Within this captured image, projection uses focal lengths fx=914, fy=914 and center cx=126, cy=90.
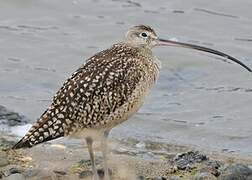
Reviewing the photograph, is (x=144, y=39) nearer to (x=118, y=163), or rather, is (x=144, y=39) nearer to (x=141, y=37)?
(x=141, y=37)

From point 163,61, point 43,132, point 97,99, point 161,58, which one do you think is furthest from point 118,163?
point 161,58

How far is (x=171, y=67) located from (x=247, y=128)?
9.20 feet

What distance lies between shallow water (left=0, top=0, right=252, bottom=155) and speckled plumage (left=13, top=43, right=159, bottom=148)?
99.4 inches

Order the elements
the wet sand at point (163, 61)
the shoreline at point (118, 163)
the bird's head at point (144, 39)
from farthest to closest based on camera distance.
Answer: the wet sand at point (163, 61), the bird's head at point (144, 39), the shoreline at point (118, 163)

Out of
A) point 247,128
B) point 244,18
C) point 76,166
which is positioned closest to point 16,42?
point 244,18

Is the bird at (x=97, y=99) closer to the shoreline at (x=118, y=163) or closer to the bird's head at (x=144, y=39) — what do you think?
the bird's head at (x=144, y=39)

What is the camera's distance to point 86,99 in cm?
777

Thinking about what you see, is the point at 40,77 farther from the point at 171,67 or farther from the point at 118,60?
the point at 118,60

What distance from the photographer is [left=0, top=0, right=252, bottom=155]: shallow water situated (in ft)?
36.9

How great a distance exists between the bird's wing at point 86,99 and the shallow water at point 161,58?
8.79 feet

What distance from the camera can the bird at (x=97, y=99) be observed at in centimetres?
774

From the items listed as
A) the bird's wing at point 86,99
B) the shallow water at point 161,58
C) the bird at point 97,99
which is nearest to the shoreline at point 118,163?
the bird at point 97,99

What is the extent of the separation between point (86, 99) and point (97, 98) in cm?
10

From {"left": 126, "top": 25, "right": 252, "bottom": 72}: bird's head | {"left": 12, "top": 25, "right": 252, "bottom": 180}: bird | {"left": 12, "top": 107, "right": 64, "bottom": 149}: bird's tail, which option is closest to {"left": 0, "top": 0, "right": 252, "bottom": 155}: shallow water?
{"left": 126, "top": 25, "right": 252, "bottom": 72}: bird's head
